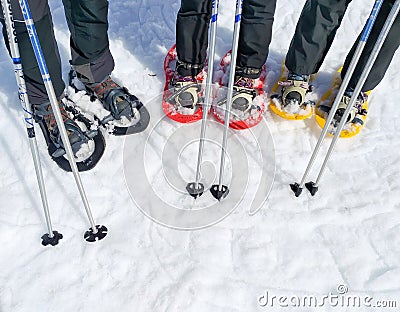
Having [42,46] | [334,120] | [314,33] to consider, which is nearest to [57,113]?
[42,46]

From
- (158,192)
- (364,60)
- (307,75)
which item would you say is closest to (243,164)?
(158,192)

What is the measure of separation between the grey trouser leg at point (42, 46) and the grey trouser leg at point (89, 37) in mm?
138

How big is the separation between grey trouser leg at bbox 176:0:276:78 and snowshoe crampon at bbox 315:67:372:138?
1.62ft

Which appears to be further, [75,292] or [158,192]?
Answer: [158,192]

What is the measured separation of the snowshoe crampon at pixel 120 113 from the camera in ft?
8.57

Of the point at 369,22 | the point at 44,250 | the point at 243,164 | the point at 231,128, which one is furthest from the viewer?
the point at 231,128

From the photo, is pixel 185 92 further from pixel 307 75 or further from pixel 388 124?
pixel 388 124

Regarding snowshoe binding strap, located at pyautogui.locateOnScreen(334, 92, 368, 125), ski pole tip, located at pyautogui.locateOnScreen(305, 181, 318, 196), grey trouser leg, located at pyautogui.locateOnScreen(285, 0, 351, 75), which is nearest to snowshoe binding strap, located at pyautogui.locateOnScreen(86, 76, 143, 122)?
grey trouser leg, located at pyautogui.locateOnScreen(285, 0, 351, 75)

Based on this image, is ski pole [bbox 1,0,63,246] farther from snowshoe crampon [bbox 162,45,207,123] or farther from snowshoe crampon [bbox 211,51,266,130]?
snowshoe crampon [bbox 211,51,266,130]

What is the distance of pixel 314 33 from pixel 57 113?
4.85 feet

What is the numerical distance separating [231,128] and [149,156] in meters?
0.56

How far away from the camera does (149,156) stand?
2.54 m

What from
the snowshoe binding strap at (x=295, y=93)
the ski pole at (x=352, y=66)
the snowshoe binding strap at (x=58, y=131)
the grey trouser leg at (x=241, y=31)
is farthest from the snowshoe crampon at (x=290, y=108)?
the snowshoe binding strap at (x=58, y=131)

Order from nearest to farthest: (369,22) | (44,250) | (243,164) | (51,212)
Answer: (369,22), (44,250), (51,212), (243,164)
